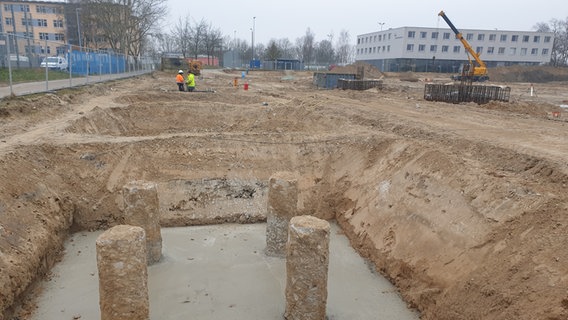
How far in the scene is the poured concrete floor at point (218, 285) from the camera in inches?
274

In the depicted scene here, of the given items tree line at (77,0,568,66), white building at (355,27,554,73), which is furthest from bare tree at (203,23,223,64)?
white building at (355,27,554,73)

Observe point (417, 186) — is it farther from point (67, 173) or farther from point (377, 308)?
point (67, 173)

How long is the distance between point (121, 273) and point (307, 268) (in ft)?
8.93

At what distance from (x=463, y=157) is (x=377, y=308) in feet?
13.5

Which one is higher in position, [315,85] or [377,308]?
[315,85]

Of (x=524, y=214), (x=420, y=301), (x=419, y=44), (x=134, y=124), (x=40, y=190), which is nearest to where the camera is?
(x=524, y=214)

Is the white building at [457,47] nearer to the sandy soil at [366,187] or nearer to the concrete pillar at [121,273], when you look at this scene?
the sandy soil at [366,187]

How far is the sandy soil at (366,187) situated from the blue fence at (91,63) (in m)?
8.01

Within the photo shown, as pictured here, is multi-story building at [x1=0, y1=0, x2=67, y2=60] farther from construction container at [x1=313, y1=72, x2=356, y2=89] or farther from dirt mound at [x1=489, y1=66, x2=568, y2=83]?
dirt mound at [x1=489, y1=66, x2=568, y2=83]

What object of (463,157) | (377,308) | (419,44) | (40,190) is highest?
(419,44)

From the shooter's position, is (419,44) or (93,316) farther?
(419,44)

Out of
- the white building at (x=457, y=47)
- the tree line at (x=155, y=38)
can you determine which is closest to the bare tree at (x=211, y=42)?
the tree line at (x=155, y=38)

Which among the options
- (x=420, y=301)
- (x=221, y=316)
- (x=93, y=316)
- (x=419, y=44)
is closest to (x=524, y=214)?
(x=420, y=301)

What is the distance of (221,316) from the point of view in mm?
6836
